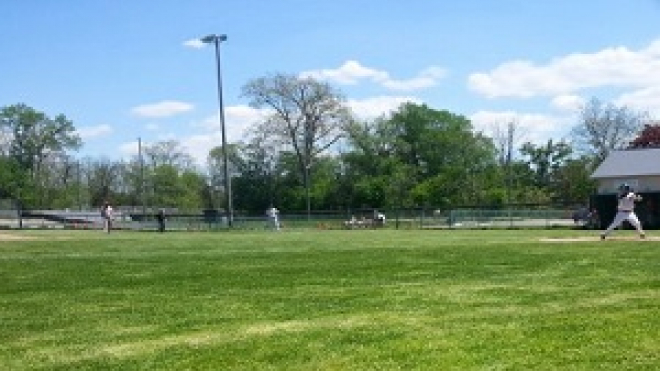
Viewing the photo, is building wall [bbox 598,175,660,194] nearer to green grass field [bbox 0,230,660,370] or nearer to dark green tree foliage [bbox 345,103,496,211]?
dark green tree foliage [bbox 345,103,496,211]

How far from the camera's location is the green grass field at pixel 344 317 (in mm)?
6402

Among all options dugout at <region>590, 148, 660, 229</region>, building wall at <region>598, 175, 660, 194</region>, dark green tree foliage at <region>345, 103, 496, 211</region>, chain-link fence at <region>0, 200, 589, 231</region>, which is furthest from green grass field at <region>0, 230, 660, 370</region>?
dark green tree foliage at <region>345, 103, 496, 211</region>

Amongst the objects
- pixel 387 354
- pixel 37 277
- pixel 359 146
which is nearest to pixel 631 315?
pixel 387 354

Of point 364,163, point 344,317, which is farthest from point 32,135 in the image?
point 344,317

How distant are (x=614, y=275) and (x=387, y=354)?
655cm

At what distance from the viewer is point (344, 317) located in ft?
27.7

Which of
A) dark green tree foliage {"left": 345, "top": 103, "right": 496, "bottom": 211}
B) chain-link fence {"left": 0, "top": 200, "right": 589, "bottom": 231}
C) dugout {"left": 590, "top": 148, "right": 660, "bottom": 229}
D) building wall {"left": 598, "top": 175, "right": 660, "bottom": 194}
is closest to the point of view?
chain-link fence {"left": 0, "top": 200, "right": 589, "bottom": 231}

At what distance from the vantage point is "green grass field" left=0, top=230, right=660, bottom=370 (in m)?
6.40

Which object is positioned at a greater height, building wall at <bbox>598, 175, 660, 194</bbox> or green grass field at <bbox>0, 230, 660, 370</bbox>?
building wall at <bbox>598, 175, 660, 194</bbox>

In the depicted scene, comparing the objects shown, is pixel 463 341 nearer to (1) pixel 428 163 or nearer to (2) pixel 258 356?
(2) pixel 258 356

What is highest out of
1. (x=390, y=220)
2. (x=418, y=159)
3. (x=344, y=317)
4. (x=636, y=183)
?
(x=418, y=159)

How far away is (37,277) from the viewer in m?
14.6

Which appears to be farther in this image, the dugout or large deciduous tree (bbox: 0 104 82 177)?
large deciduous tree (bbox: 0 104 82 177)

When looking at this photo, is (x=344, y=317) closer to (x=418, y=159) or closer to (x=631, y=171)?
(x=631, y=171)
